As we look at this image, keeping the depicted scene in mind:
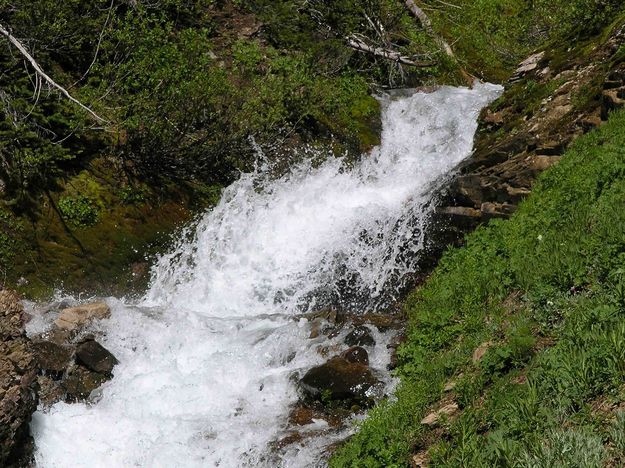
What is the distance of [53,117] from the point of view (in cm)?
1065

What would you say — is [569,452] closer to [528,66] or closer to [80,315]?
[80,315]

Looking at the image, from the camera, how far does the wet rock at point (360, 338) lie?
29.0ft

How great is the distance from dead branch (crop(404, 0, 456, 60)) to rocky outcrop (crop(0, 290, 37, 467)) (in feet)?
42.6

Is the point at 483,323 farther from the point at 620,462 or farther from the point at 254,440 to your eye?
the point at 620,462

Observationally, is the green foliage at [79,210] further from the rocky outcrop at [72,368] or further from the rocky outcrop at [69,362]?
the rocky outcrop at [72,368]

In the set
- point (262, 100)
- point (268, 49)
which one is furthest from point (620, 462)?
point (268, 49)

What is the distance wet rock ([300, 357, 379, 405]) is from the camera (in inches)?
311

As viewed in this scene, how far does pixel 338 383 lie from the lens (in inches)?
315

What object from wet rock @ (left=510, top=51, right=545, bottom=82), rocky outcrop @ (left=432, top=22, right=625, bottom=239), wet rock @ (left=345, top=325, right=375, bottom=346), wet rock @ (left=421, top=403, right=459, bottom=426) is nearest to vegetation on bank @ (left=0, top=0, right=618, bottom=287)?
wet rock @ (left=510, top=51, right=545, bottom=82)

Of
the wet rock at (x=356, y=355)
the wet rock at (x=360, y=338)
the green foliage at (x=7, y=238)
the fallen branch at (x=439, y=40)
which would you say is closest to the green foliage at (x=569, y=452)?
the wet rock at (x=356, y=355)

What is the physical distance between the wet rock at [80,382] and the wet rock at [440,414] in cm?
472

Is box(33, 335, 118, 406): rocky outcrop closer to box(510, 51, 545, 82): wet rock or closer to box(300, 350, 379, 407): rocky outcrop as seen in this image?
box(300, 350, 379, 407): rocky outcrop

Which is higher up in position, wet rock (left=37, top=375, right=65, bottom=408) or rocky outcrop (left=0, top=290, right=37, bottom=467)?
rocky outcrop (left=0, top=290, right=37, bottom=467)

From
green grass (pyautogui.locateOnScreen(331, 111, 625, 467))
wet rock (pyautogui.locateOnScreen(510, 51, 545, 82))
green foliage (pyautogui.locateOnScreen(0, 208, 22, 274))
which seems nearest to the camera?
green grass (pyautogui.locateOnScreen(331, 111, 625, 467))
